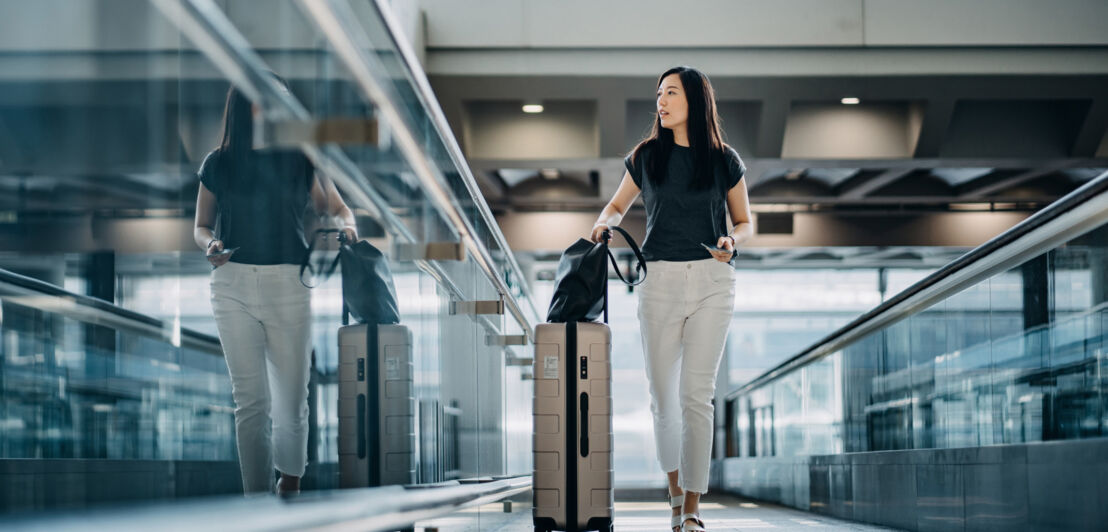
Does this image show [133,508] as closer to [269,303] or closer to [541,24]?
[269,303]

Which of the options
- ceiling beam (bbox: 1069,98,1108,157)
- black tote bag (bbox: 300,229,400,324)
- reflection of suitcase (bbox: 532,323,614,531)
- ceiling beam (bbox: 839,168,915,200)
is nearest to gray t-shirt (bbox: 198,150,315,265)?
black tote bag (bbox: 300,229,400,324)

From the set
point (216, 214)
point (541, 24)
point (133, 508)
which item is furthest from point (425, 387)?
point (541, 24)

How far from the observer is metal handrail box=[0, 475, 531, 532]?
1236mm

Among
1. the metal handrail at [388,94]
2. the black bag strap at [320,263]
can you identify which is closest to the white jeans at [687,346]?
the metal handrail at [388,94]

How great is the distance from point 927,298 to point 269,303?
3.77 meters

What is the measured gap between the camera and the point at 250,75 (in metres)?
1.83

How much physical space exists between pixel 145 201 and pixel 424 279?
2077mm

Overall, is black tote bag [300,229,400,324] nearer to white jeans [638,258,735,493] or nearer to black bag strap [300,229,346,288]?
black bag strap [300,229,346,288]

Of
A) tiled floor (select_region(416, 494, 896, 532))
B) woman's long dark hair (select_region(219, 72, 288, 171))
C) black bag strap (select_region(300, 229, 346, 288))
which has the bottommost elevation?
tiled floor (select_region(416, 494, 896, 532))

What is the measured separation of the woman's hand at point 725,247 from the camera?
384cm

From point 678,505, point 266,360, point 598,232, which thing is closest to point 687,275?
point 598,232

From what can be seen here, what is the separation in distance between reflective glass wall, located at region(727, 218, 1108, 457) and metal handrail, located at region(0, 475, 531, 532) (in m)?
2.06

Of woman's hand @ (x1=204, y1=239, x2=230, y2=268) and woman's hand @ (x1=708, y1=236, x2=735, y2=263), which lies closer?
woman's hand @ (x1=204, y1=239, x2=230, y2=268)

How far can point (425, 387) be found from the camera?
142 inches
